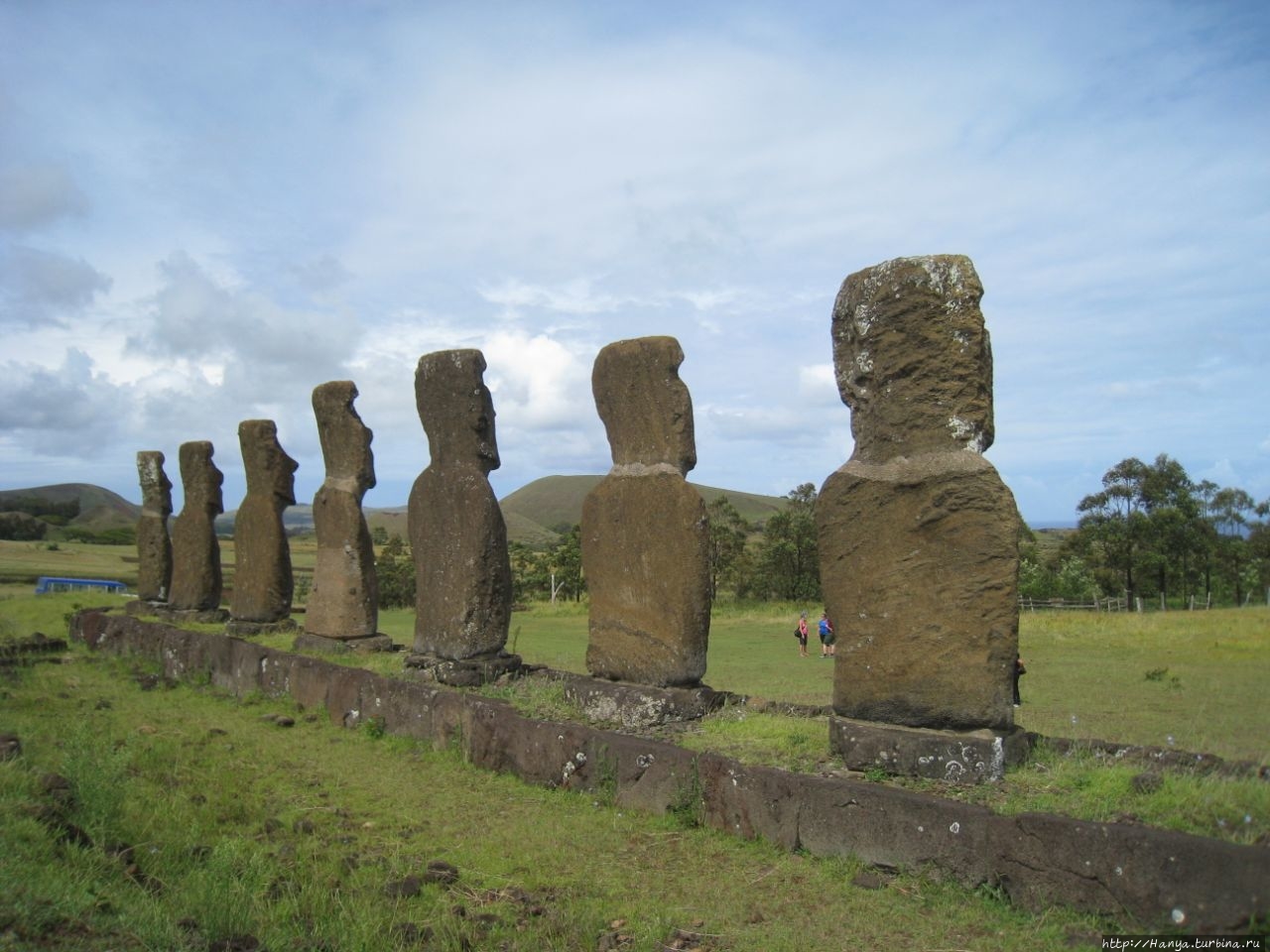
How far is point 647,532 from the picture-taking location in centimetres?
706

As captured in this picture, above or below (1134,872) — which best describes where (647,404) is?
above

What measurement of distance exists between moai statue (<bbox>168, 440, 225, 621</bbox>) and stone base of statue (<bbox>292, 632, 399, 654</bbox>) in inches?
170

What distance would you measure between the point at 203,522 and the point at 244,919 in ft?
38.9

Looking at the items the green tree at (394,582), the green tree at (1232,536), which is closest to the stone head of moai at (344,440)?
the green tree at (394,582)

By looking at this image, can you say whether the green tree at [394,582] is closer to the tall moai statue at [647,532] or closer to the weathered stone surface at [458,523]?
the weathered stone surface at [458,523]

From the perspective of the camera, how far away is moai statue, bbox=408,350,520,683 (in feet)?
28.5

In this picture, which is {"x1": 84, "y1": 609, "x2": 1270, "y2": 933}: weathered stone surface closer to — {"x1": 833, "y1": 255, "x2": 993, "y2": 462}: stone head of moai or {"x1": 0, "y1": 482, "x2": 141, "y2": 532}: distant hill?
{"x1": 833, "y1": 255, "x2": 993, "y2": 462}: stone head of moai

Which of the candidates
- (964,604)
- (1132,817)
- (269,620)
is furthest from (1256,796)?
(269,620)

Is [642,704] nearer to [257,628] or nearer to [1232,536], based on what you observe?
[257,628]

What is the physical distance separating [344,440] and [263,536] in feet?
6.58

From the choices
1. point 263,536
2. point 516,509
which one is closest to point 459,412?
point 263,536

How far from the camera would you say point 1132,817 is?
13.7 ft

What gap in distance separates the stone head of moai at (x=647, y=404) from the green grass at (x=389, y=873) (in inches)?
97.0

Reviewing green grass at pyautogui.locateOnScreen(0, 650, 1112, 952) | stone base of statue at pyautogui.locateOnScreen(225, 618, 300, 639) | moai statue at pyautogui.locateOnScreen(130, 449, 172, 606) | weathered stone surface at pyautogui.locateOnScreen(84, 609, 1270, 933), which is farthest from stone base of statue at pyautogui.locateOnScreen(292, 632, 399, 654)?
moai statue at pyautogui.locateOnScreen(130, 449, 172, 606)
